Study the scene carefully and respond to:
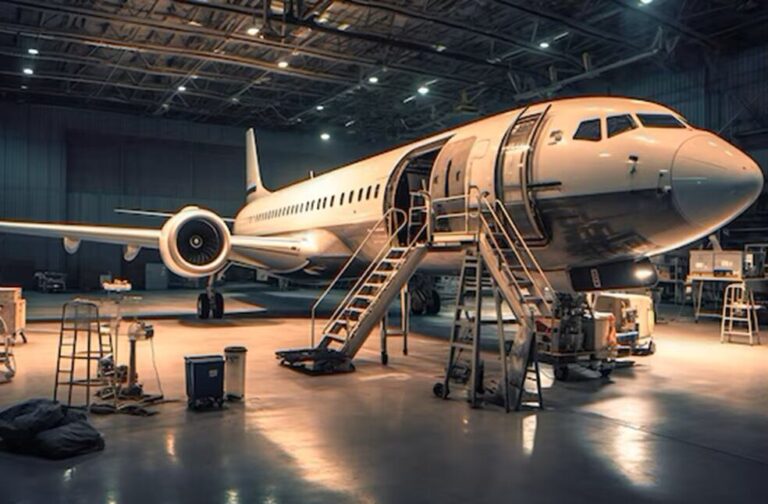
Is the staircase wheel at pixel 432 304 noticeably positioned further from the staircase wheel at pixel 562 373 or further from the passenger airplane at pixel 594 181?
the staircase wheel at pixel 562 373

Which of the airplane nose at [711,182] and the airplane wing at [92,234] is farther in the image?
the airplane wing at [92,234]

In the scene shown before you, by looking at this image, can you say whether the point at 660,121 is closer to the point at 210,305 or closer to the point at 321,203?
the point at 321,203

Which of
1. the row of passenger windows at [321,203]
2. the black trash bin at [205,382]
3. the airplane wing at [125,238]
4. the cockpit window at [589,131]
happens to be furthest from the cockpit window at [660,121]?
the airplane wing at [125,238]

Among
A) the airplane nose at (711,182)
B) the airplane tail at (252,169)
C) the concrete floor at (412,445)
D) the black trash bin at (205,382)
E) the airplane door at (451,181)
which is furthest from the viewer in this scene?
the airplane tail at (252,169)

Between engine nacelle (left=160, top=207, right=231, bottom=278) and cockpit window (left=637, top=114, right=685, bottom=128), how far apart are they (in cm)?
898

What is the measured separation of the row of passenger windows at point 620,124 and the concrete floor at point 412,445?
3.60 metres

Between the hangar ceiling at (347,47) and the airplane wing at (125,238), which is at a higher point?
the hangar ceiling at (347,47)

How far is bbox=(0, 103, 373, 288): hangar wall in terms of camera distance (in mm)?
30969

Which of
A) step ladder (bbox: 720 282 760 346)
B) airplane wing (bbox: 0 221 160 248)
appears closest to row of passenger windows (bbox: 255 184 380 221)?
airplane wing (bbox: 0 221 160 248)

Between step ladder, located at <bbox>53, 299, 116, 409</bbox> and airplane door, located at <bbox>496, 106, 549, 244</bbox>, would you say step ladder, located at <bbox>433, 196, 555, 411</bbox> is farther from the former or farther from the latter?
step ladder, located at <bbox>53, 299, 116, 409</bbox>

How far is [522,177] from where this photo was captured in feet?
31.3

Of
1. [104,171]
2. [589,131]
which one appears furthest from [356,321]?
[104,171]

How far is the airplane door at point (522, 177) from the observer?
31.2ft

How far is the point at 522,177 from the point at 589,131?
1.14 meters
